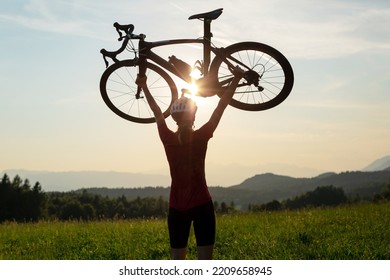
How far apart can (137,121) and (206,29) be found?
2.00 metres

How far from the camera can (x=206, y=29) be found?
7414 millimetres

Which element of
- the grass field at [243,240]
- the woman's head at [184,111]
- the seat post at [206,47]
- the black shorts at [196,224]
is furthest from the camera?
the grass field at [243,240]

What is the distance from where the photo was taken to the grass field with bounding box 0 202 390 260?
33.1 ft

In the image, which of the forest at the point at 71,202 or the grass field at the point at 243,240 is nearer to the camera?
the grass field at the point at 243,240

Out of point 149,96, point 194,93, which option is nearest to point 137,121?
point 194,93

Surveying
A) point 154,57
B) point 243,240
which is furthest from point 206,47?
point 243,240

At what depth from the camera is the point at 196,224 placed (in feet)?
18.5

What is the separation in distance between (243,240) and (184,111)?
21.8 ft

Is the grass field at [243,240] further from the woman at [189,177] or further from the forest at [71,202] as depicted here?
the forest at [71,202]

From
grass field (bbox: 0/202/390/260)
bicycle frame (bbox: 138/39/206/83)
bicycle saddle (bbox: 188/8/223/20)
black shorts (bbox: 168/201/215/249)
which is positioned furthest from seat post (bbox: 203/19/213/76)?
grass field (bbox: 0/202/390/260)

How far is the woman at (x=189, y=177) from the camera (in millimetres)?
5508

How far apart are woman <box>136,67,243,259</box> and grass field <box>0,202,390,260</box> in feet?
14.1

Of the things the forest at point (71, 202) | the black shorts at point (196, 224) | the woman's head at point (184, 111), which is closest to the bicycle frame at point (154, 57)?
the woman's head at point (184, 111)
